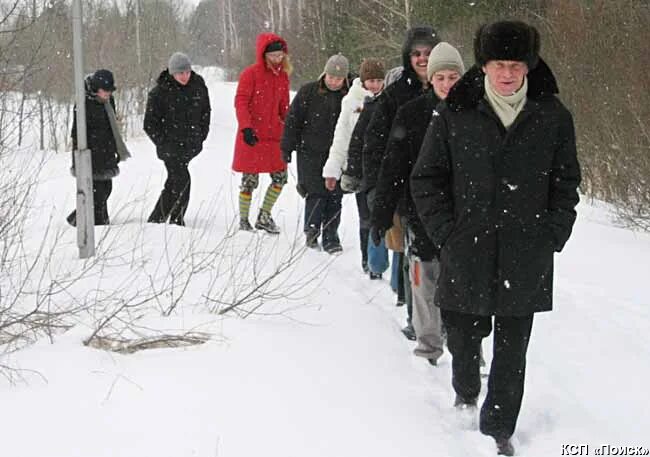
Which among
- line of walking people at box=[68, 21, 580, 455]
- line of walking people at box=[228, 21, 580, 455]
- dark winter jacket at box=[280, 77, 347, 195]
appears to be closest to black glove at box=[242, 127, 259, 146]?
dark winter jacket at box=[280, 77, 347, 195]

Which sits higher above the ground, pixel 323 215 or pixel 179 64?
pixel 179 64

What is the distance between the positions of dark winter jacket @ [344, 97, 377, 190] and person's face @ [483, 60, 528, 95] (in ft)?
7.71

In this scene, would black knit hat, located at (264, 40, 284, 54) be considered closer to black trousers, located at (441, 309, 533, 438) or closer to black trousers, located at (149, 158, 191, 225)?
black trousers, located at (149, 158, 191, 225)

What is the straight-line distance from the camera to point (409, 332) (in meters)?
5.45

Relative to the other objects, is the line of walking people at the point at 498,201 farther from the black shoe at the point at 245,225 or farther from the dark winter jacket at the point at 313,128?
the black shoe at the point at 245,225

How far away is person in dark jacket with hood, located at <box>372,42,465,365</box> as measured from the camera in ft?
15.3

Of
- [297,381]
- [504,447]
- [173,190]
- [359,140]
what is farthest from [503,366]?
[173,190]

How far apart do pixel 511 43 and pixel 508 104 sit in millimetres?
265

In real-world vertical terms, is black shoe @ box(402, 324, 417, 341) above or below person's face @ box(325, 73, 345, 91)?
below

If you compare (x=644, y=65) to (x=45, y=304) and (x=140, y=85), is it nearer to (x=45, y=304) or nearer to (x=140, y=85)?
(x=45, y=304)

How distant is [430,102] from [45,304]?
263 centimetres

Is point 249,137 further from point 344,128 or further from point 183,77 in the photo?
point 344,128

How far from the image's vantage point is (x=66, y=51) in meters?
16.7

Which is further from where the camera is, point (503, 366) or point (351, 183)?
point (351, 183)
